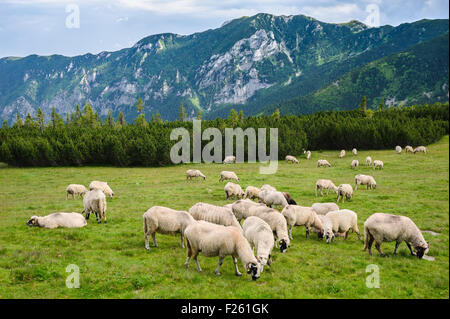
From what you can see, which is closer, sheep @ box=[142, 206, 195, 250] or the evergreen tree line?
sheep @ box=[142, 206, 195, 250]

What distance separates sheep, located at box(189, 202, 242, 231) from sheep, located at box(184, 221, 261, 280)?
3.35 meters

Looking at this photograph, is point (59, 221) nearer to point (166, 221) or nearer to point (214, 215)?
point (166, 221)

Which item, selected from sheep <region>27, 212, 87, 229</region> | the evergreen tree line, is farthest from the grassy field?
the evergreen tree line

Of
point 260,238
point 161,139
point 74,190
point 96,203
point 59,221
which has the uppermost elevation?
point 161,139

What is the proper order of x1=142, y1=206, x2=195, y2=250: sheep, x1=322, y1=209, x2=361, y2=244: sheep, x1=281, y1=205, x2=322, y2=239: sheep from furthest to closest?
x1=281, y1=205, x2=322, y2=239: sheep < x1=322, y1=209, x2=361, y2=244: sheep < x1=142, y1=206, x2=195, y2=250: sheep

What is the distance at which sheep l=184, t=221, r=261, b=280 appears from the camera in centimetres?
1309

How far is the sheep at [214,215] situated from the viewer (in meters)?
17.3

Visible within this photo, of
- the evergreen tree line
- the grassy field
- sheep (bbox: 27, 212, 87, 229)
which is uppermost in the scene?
the evergreen tree line

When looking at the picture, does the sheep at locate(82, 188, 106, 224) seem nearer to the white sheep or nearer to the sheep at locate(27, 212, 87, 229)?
the sheep at locate(27, 212, 87, 229)

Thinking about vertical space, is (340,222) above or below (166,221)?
below

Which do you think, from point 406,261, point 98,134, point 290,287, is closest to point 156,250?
point 290,287

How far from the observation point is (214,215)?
1789 centimetres

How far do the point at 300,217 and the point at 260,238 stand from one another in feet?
18.9

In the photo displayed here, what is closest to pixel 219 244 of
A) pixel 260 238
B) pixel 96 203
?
pixel 260 238
